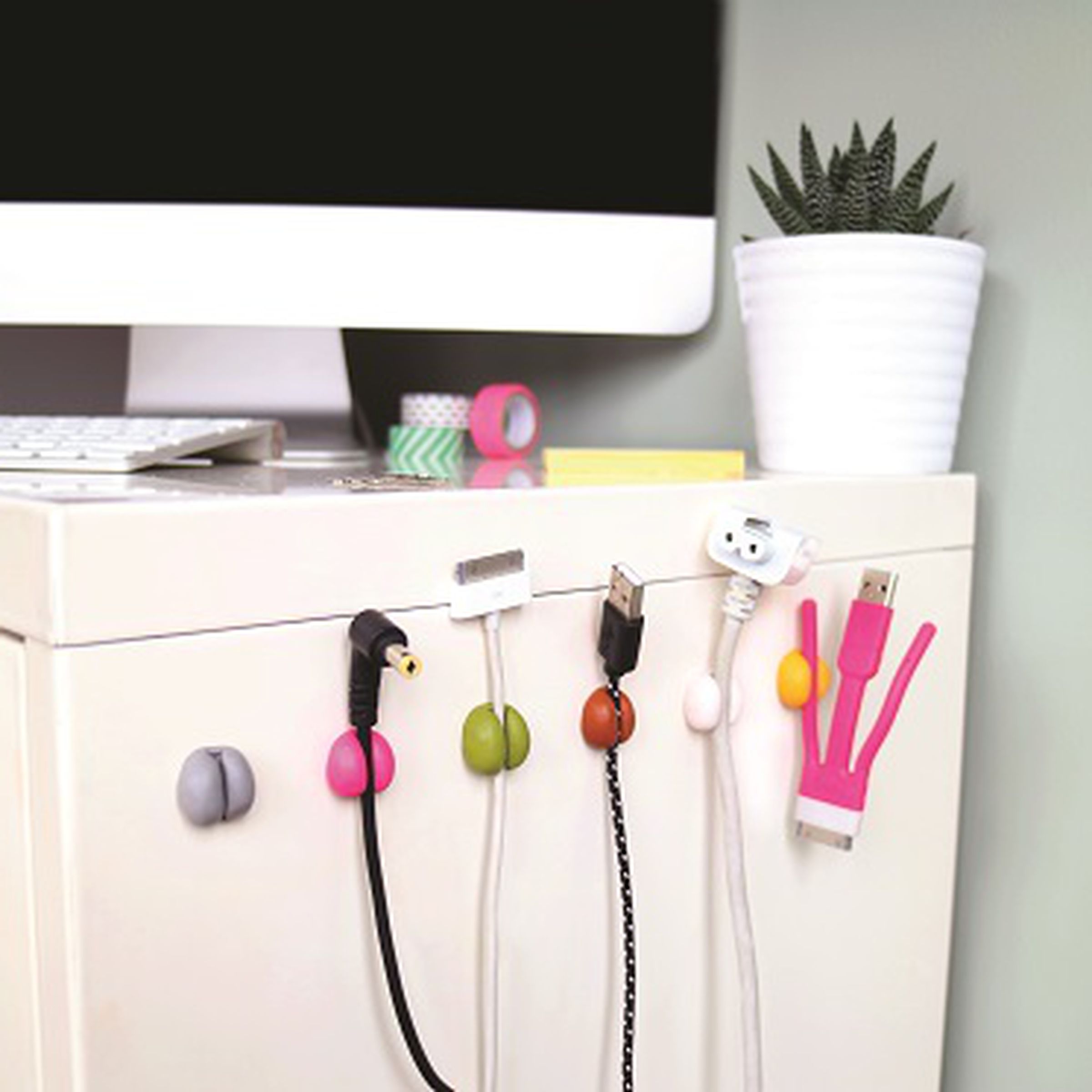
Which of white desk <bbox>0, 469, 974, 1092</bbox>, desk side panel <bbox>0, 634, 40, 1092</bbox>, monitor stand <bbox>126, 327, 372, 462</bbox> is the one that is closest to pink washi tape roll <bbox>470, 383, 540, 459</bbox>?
monitor stand <bbox>126, 327, 372, 462</bbox>

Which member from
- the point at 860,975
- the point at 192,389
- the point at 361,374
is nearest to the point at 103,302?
the point at 192,389

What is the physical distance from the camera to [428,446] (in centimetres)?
91

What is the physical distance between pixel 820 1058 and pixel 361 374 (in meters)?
0.82

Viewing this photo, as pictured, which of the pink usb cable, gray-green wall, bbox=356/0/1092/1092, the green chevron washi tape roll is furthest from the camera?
the green chevron washi tape roll

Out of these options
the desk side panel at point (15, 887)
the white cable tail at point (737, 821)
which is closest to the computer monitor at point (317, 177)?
the white cable tail at point (737, 821)

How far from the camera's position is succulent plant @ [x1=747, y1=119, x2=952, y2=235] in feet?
2.60

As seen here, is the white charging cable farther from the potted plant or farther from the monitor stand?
the monitor stand

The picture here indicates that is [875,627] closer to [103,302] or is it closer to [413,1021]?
[413,1021]

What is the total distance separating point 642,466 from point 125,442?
27 centimetres

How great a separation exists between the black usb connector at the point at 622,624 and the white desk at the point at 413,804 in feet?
0.05

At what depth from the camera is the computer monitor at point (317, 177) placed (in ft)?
2.92

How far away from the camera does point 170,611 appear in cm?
48

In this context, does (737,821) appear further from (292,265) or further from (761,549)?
(292,265)

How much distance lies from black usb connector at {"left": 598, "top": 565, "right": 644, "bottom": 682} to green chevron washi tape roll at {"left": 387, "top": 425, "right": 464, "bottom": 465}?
32 cm
